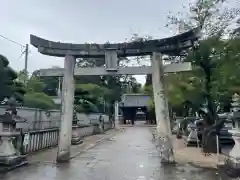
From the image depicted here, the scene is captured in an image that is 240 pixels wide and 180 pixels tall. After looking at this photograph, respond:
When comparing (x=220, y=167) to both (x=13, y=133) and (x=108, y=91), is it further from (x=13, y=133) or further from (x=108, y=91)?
(x=108, y=91)

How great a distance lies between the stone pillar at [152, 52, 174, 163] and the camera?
42.9 feet

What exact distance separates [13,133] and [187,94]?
36.6 feet

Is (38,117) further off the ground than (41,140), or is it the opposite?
(38,117)

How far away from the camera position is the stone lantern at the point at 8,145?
11.2m

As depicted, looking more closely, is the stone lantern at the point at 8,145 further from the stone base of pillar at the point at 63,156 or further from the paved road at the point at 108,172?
the stone base of pillar at the point at 63,156

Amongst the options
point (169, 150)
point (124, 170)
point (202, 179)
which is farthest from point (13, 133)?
point (202, 179)

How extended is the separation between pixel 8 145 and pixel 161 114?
5.99 meters

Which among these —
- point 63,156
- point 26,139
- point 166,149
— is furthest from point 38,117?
point 166,149

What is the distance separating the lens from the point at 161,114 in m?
13.3

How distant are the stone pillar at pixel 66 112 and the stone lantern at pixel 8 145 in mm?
1748

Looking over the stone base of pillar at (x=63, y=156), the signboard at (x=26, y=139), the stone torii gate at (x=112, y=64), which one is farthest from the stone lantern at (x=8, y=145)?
the stone torii gate at (x=112, y=64)

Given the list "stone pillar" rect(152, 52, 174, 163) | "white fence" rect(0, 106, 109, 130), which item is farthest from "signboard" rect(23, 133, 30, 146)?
"stone pillar" rect(152, 52, 174, 163)

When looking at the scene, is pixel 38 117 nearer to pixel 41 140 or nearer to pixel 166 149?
pixel 41 140

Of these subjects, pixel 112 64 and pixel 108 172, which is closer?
pixel 108 172
